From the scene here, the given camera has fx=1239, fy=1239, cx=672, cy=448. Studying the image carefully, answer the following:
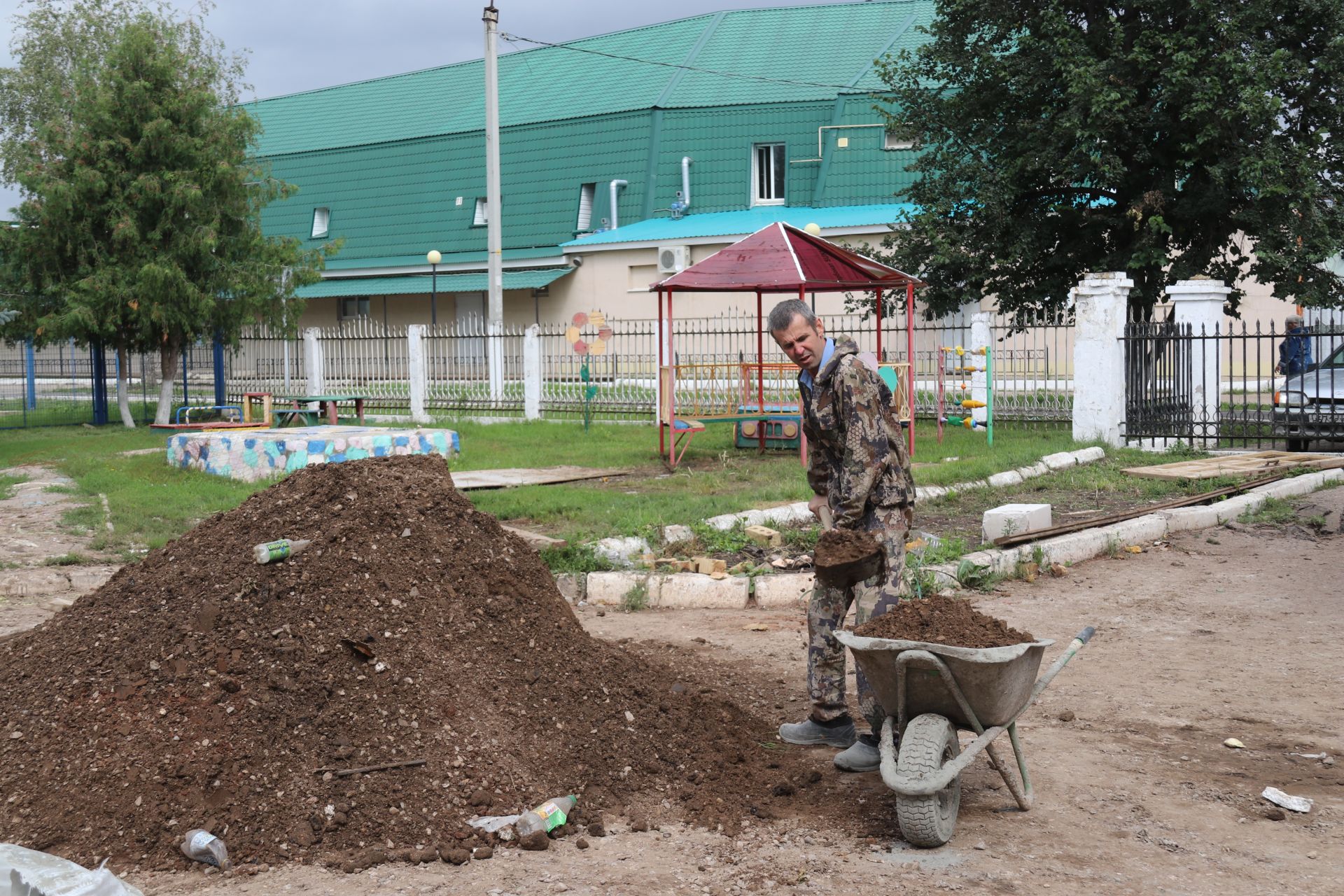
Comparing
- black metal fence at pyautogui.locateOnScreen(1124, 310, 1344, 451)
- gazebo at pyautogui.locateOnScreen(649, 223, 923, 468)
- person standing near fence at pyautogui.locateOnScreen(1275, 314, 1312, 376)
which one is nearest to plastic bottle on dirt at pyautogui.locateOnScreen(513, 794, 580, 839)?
gazebo at pyautogui.locateOnScreen(649, 223, 923, 468)

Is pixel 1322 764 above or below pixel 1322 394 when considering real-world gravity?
below

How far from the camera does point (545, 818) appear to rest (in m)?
4.00

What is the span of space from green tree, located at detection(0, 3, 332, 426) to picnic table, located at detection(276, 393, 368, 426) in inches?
94.5

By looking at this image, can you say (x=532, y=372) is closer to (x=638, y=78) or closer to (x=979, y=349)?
(x=979, y=349)

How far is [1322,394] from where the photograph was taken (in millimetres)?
15484

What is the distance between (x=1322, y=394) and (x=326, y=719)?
14690 millimetres

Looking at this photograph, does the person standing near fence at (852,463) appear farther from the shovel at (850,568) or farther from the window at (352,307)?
the window at (352,307)

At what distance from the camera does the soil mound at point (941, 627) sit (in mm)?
4047

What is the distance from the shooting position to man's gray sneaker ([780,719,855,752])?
4.86 meters

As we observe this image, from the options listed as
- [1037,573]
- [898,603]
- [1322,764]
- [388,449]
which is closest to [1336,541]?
[1037,573]

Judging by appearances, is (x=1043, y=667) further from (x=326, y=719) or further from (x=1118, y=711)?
(x=326, y=719)

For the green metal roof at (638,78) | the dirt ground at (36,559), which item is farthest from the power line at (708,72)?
the dirt ground at (36,559)

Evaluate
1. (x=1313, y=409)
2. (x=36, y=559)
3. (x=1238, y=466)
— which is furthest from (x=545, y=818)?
(x=1313, y=409)

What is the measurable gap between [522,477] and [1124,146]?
952 cm
